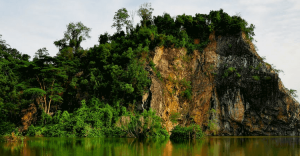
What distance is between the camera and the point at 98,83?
29609 millimetres

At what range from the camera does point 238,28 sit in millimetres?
35406

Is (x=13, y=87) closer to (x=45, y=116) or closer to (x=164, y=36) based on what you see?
(x=45, y=116)

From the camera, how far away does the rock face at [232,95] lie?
105 ft

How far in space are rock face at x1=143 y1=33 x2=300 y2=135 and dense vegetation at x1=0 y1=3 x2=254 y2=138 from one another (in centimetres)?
167

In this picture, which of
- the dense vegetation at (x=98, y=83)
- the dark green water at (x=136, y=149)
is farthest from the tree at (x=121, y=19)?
the dark green water at (x=136, y=149)

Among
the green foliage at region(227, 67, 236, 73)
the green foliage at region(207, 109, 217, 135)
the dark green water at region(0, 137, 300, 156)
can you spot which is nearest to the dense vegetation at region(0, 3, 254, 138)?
the green foliage at region(207, 109, 217, 135)

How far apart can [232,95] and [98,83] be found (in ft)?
53.7

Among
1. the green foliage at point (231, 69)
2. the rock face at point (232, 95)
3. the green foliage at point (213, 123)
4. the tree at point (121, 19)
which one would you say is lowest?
the green foliage at point (213, 123)

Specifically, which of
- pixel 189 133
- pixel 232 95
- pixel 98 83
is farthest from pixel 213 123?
pixel 98 83

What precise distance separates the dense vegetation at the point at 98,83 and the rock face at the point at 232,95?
1.67 meters

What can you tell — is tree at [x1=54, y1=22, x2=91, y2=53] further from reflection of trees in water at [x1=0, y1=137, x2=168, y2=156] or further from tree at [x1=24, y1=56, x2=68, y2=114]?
reflection of trees in water at [x1=0, y1=137, x2=168, y2=156]

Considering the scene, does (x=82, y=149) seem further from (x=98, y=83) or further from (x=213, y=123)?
(x=213, y=123)

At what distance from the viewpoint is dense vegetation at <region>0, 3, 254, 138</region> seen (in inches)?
990

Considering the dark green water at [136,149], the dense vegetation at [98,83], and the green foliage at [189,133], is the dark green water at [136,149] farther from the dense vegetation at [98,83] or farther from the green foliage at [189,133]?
the dense vegetation at [98,83]
